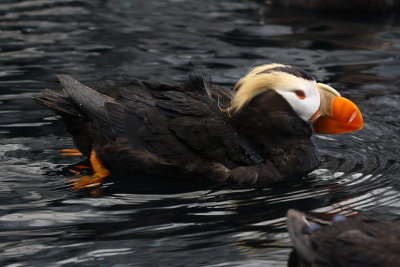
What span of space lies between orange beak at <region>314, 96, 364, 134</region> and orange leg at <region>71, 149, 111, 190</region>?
4.70 ft

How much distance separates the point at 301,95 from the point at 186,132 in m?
0.77

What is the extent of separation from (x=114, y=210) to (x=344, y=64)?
173 inches

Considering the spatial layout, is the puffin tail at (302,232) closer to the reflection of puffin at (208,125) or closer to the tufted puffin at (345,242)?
the tufted puffin at (345,242)

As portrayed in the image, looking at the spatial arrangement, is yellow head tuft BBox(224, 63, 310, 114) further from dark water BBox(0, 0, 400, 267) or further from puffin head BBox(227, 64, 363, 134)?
dark water BBox(0, 0, 400, 267)

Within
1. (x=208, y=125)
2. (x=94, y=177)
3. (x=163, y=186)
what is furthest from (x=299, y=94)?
(x=94, y=177)

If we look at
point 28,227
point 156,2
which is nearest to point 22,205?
point 28,227

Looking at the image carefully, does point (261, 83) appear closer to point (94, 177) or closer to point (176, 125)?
point (176, 125)

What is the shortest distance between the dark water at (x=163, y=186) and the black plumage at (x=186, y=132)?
5.9 inches

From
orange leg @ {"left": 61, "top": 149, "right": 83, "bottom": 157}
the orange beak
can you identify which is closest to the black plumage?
the orange beak

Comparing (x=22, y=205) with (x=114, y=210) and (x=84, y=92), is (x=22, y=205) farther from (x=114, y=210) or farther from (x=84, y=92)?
(x=84, y=92)

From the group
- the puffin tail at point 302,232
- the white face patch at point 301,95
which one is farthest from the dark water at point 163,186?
the white face patch at point 301,95

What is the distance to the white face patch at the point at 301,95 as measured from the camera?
5.80 m

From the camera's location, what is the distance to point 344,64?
913cm

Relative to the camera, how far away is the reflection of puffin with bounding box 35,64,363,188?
5.73m
